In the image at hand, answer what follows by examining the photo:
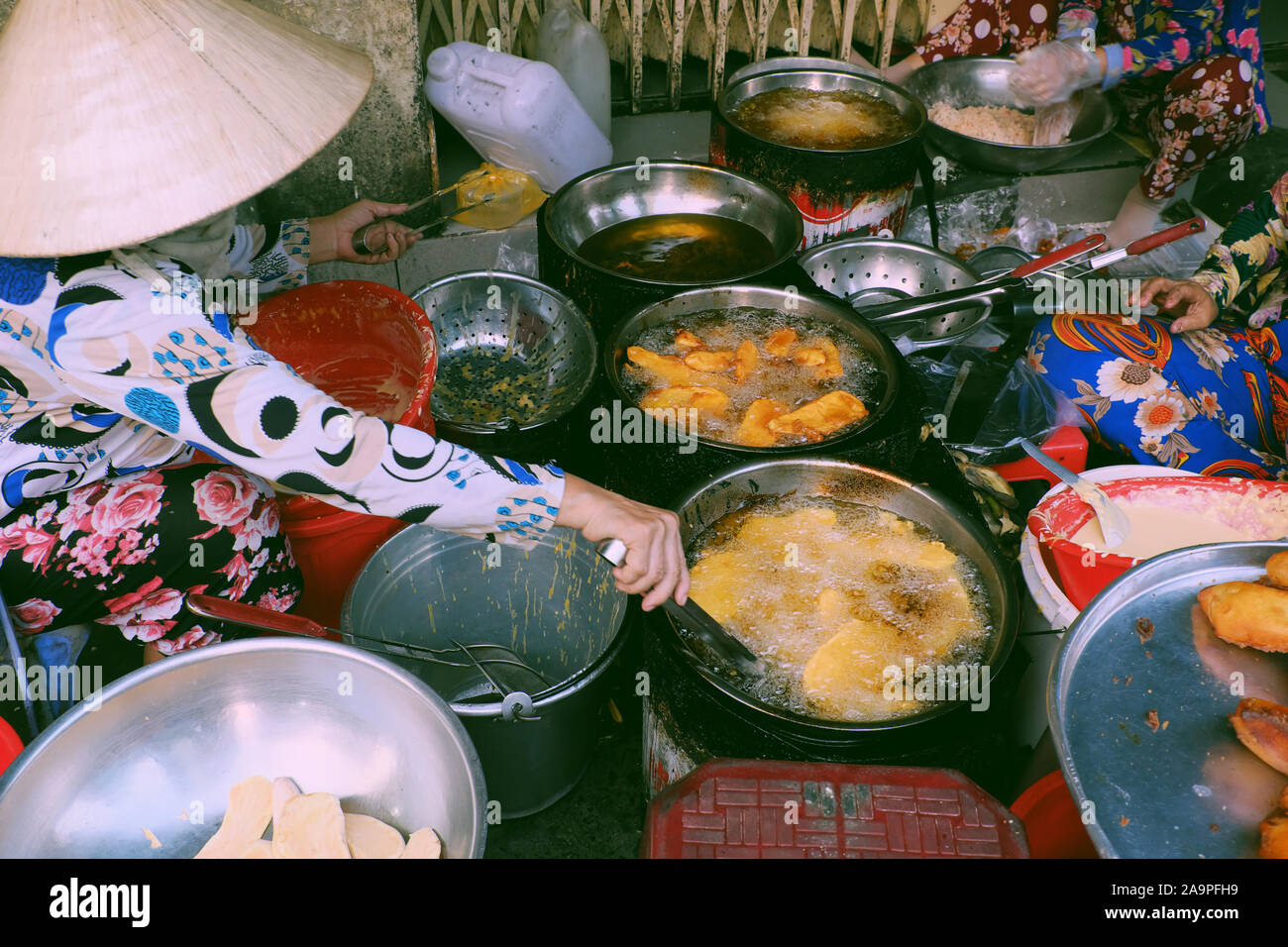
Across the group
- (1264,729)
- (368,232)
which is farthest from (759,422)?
(368,232)

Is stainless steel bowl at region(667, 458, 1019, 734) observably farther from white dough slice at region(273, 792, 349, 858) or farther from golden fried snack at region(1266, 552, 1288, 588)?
white dough slice at region(273, 792, 349, 858)

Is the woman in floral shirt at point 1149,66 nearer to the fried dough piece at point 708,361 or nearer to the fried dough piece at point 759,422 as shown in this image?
the fried dough piece at point 708,361

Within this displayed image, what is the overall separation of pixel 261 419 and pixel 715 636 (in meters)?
0.90

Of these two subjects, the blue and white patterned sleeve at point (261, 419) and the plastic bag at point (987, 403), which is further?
the plastic bag at point (987, 403)

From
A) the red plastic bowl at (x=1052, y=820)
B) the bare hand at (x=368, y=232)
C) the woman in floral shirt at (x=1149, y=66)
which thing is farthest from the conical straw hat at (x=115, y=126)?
the woman in floral shirt at (x=1149, y=66)

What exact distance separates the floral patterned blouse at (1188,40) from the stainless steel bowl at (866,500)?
2.89 metres

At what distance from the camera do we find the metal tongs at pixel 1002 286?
2.54 meters

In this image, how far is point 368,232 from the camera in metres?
2.64

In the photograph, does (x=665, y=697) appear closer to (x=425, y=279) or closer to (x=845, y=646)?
(x=845, y=646)

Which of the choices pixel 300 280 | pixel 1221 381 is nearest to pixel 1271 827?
pixel 1221 381

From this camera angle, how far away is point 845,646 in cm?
170

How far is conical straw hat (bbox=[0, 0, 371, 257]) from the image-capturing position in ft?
4.44

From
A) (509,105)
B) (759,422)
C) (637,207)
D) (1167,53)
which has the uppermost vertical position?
(1167,53)

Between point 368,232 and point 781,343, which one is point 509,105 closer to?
point 368,232
